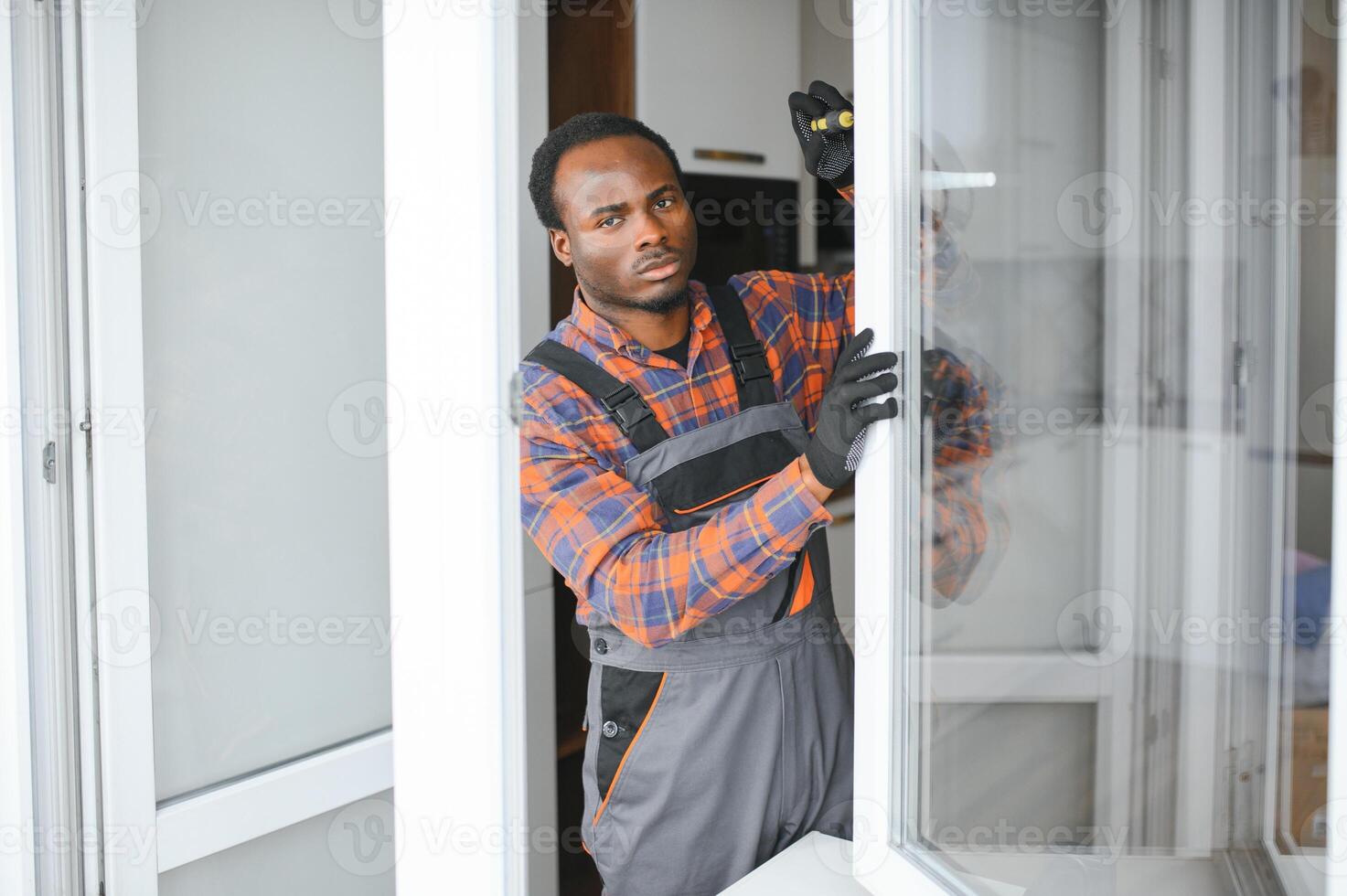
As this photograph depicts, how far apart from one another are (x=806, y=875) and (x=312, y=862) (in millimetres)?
953

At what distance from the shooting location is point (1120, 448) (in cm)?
150

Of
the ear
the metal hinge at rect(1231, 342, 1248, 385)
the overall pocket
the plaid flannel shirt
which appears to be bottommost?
the overall pocket

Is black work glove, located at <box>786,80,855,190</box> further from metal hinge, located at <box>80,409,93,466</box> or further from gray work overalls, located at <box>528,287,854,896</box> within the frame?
metal hinge, located at <box>80,409,93,466</box>

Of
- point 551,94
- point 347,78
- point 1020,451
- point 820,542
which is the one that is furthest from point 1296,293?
point 551,94

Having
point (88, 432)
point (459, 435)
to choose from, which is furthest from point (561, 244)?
point (88, 432)

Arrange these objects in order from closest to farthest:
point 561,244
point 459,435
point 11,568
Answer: point 459,435, point 561,244, point 11,568

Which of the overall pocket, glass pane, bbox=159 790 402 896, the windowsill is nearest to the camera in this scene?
the windowsill

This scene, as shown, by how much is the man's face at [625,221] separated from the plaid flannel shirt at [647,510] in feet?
0.20

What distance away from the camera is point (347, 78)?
162 cm

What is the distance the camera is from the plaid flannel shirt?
3.62 ft

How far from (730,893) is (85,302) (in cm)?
117

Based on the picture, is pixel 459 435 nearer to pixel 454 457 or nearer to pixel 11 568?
pixel 454 457

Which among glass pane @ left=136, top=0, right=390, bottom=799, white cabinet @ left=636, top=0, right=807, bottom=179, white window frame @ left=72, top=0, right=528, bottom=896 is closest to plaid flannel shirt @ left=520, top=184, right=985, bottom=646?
white window frame @ left=72, top=0, right=528, bottom=896

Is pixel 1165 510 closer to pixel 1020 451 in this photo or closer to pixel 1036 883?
pixel 1020 451
